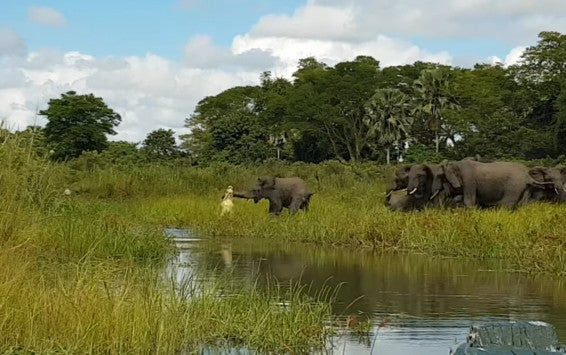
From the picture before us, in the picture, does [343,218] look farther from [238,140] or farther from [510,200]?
[238,140]

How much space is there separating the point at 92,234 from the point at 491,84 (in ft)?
142

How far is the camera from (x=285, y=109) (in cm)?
5809

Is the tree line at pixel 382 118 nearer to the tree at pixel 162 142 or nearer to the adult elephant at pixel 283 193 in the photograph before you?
the tree at pixel 162 142

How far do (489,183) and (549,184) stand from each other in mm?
1674

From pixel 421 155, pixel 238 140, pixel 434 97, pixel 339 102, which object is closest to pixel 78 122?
pixel 238 140

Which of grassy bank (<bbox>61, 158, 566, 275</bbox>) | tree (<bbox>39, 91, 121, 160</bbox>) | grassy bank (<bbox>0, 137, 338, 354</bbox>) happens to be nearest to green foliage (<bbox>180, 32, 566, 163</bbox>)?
tree (<bbox>39, 91, 121, 160</bbox>)

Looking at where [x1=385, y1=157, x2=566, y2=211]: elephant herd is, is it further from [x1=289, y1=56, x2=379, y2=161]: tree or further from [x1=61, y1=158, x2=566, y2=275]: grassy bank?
[x1=289, y1=56, x2=379, y2=161]: tree

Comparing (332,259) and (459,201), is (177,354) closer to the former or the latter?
(332,259)

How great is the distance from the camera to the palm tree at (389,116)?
54031mm

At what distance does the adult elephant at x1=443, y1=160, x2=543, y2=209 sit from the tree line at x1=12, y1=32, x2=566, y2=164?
2281 centimetres

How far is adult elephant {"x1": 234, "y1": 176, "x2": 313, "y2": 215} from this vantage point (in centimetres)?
2173

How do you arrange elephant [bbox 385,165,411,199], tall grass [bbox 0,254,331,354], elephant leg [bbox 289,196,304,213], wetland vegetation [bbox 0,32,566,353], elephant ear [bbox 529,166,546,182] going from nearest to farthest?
tall grass [bbox 0,254,331,354] → wetland vegetation [bbox 0,32,566,353] → elephant ear [bbox 529,166,546,182] → elephant [bbox 385,165,411,199] → elephant leg [bbox 289,196,304,213]

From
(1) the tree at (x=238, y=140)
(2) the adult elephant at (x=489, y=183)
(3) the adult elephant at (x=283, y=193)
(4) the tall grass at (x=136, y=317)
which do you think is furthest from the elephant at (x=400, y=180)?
(1) the tree at (x=238, y=140)

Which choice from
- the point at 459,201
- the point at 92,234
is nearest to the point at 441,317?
the point at 92,234
